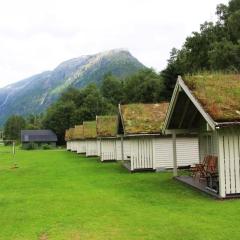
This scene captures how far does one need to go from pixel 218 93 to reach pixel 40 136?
118592mm

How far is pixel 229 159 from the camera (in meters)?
19.1

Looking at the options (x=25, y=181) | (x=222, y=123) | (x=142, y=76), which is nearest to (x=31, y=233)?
(x=222, y=123)

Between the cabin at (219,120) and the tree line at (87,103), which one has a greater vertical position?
the tree line at (87,103)

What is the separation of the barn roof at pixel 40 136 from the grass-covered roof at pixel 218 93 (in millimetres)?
114017

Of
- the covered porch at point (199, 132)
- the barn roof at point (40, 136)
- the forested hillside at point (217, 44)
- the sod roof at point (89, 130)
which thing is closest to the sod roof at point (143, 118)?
the covered porch at point (199, 132)

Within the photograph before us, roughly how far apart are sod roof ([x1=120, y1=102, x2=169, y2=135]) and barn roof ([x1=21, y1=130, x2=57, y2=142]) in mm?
98837

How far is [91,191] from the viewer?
75.1 feet

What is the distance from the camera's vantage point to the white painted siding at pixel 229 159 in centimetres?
1902

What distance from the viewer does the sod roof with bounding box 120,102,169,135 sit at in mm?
33156

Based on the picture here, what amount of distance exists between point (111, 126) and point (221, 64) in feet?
52.5

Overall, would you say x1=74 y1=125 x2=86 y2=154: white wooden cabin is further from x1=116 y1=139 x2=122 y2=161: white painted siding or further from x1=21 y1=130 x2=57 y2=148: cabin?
x1=21 y1=130 x2=57 y2=148: cabin

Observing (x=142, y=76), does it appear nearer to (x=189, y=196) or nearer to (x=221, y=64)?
(x=221, y=64)

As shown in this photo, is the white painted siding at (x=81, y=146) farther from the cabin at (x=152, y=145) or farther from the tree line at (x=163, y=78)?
the cabin at (x=152, y=145)

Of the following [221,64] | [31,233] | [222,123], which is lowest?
[31,233]
